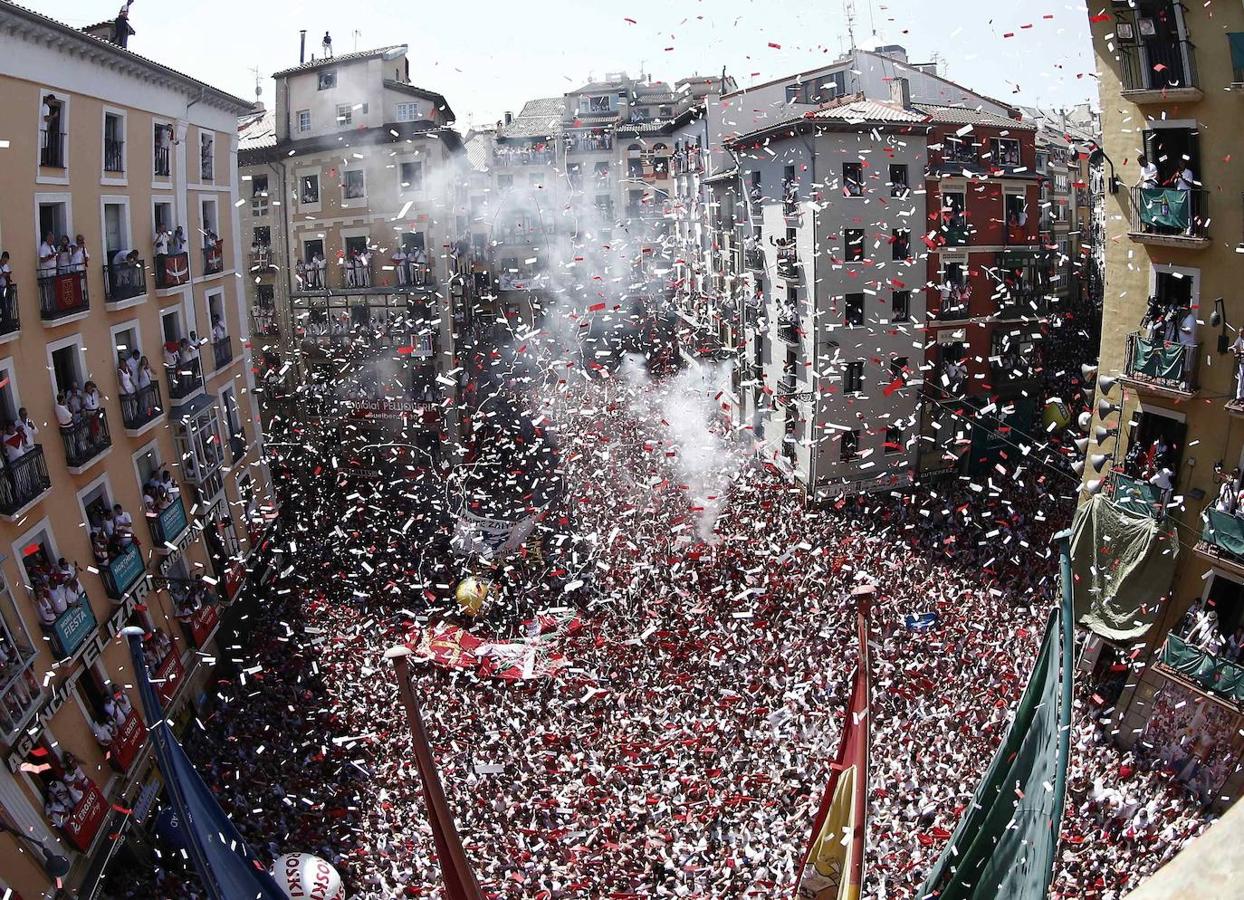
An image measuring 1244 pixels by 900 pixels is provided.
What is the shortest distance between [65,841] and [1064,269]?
3237 cm

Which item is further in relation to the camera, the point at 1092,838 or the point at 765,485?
the point at 765,485

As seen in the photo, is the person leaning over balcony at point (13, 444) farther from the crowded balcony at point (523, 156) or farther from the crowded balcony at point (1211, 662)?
the crowded balcony at point (523, 156)

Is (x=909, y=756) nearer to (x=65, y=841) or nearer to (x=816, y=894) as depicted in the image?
(x=816, y=894)

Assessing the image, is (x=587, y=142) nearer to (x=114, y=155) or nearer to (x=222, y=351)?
(x=222, y=351)

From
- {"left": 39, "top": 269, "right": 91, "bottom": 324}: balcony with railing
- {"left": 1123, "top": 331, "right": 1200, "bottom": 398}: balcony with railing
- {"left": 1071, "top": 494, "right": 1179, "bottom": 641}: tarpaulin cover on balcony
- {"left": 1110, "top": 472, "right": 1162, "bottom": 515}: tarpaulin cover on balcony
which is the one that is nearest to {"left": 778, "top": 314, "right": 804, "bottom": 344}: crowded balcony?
{"left": 1123, "top": 331, "right": 1200, "bottom": 398}: balcony with railing

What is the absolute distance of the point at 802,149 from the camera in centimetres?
2234

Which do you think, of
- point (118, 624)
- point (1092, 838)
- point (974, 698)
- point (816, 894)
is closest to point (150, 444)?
point (118, 624)

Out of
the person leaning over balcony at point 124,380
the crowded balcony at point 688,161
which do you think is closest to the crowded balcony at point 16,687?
the person leaning over balcony at point 124,380

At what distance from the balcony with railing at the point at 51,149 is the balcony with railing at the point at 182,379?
4.13m

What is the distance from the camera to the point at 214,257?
17.7 metres

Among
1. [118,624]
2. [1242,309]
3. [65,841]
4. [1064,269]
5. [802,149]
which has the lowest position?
[65,841]

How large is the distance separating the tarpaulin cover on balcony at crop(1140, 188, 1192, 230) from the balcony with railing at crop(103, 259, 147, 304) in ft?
50.7

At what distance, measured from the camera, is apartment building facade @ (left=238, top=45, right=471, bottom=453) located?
25.1m

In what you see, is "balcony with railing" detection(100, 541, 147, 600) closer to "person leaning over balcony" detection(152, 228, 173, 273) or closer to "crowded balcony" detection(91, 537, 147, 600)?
"crowded balcony" detection(91, 537, 147, 600)
